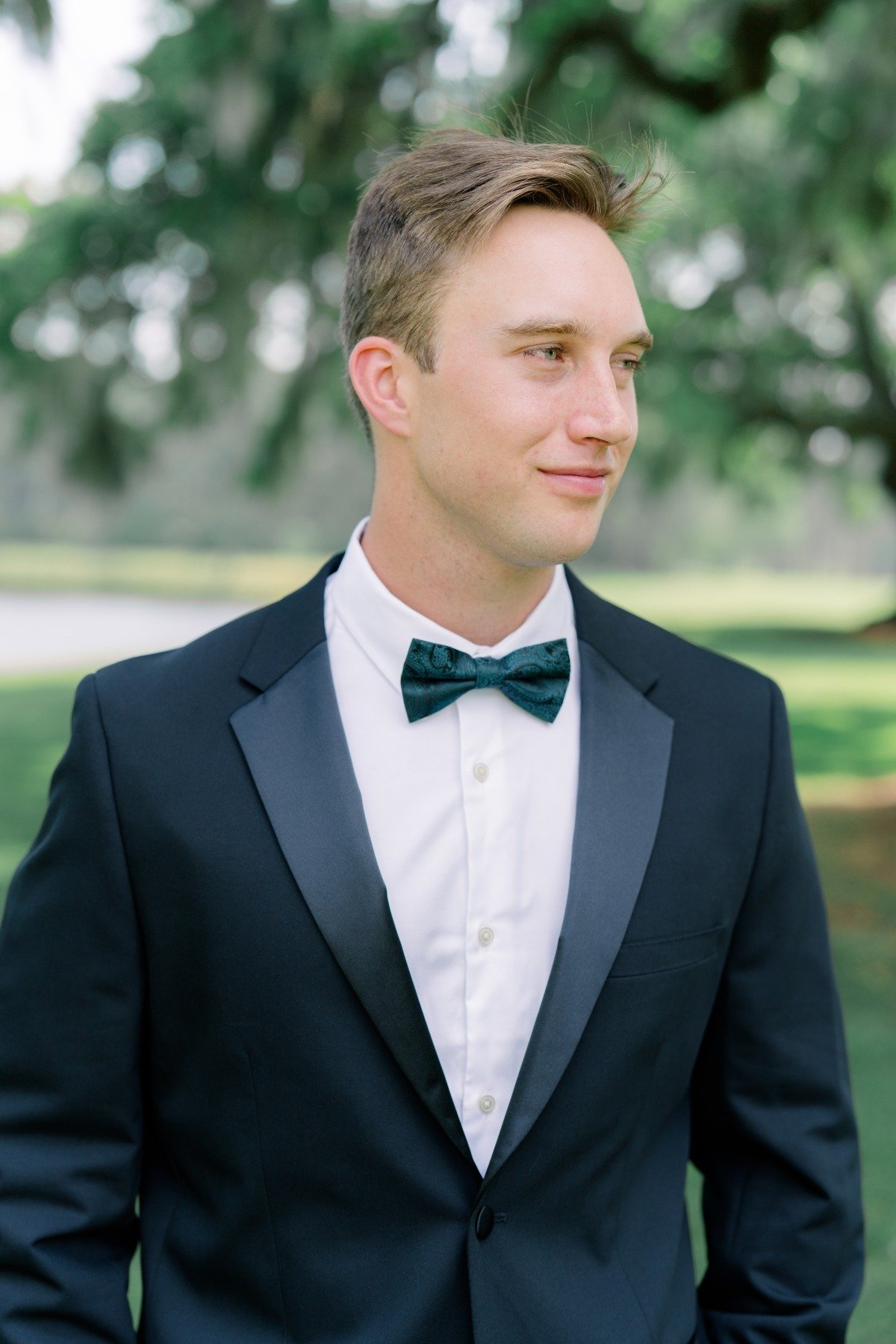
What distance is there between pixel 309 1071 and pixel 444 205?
42.7 inches

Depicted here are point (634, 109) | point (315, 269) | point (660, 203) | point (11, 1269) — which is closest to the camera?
point (11, 1269)

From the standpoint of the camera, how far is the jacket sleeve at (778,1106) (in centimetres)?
167

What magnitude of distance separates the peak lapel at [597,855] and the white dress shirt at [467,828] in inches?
2.1

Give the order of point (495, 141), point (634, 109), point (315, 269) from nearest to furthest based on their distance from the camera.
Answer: point (495, 141) → point (634, 109) → point (315, 269)

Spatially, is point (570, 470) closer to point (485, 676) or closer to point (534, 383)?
point (534, 383)

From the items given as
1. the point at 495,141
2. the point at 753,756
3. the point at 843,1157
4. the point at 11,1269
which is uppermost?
the point at 495,141

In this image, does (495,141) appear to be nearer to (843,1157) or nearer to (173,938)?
(173,938)

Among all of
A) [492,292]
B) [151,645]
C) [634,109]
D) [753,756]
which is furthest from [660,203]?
[151,645]

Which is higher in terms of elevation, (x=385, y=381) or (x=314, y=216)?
(x=314, y=216)

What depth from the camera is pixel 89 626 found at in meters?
22.8

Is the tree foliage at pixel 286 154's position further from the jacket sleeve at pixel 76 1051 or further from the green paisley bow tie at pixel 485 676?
the jacket sleeve at pixel 76 1051

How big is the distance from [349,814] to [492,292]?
67 cm

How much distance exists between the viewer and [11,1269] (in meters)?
1.49

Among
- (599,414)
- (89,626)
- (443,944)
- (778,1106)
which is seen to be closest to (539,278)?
(599,414)
